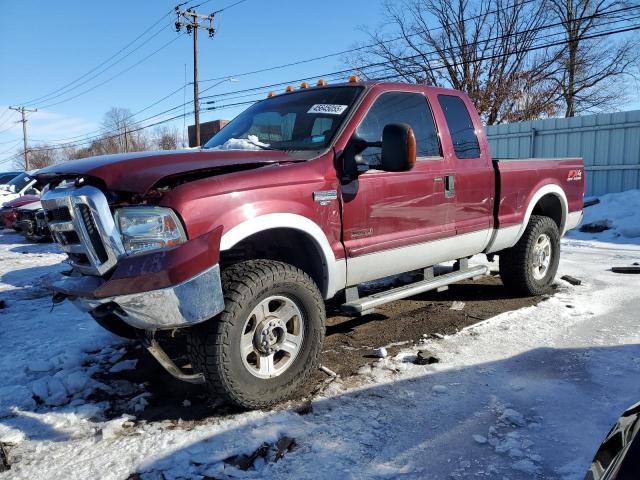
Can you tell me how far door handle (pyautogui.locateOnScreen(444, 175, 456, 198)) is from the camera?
14.9 ft

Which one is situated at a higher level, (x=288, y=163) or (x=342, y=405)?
(x=288, y=163)

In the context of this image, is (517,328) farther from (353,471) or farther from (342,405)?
(353,471)

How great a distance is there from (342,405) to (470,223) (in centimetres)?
240

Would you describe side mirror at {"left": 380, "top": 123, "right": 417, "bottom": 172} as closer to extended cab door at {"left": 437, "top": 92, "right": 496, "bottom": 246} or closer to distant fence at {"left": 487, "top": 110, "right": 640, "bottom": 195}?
extended cab door at {"left": 437, "top": 92, "right": 496, "bottom": 246}

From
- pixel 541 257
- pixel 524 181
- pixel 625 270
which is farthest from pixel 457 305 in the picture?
pixel 625 270

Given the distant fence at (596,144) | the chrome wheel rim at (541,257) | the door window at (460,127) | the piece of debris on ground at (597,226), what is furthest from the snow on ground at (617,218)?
the door window at (460,127)

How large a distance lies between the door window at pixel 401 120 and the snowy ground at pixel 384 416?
1648mm

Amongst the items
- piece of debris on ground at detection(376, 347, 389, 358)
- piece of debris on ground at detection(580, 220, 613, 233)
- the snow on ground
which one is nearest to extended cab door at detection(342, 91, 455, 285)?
piece of debris on ground at detection(376, 347, 389, 358)

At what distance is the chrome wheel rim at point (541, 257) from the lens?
589 centimetres

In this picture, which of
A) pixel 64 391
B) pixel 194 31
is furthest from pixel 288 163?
pixel 194 31

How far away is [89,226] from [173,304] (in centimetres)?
67

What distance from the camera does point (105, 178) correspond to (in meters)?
2.88

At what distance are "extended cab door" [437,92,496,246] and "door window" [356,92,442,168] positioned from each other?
0.18 metres

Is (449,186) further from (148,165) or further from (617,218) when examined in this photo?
(617,218)
